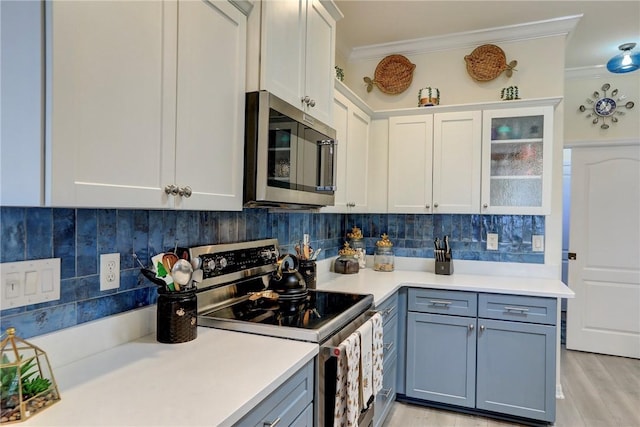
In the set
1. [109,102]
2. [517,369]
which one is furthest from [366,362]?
[109,102]

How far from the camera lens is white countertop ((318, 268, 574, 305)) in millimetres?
2389

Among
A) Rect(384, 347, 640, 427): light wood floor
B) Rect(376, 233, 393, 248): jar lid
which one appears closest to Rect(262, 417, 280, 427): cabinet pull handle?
Rect(384, 347, 640, 427): light wood floor

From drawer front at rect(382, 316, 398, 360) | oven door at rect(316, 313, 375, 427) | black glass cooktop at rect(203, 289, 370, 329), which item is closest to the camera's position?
oven door at rect(316, 313, 375, 427)

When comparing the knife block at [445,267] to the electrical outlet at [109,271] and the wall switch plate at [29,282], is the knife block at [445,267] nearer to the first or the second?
the electrical outlet at [109,271]

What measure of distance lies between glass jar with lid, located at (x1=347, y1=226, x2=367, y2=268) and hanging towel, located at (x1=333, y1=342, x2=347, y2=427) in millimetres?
1643

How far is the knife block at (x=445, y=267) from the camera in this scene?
299cm

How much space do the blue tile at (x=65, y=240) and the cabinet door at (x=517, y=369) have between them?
2280mm

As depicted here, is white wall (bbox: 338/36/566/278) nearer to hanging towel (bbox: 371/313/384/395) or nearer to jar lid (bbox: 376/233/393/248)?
jar lid (bbox: 376/233/393/248)

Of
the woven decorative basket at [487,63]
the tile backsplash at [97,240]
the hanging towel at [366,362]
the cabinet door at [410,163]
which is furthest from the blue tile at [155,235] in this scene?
the woven decorative basket at [487,63]

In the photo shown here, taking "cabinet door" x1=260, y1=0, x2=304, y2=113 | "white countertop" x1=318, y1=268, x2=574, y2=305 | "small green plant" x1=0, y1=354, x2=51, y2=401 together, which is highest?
"cabinet door" x1=260, y1=0, x2=304, y2=113

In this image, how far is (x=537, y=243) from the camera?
2926 millimetres

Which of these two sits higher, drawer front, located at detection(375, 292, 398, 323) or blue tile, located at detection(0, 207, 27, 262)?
blue tile, located at detection(0, 207, 27, 262)

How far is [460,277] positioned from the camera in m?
2.89

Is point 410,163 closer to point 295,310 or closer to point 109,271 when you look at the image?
point 295,310
